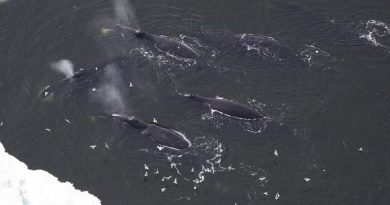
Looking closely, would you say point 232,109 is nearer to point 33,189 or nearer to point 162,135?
point 162,135

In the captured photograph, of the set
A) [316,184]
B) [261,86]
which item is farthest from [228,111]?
[316,184]

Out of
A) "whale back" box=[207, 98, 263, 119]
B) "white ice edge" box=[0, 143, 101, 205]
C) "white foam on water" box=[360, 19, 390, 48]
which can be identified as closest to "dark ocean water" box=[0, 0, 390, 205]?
"white foam on water" box=[360, 19, 390, 48]

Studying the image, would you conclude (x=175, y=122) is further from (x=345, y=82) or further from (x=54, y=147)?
(x=345, y=82)

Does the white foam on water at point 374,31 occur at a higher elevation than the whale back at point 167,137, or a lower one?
higher

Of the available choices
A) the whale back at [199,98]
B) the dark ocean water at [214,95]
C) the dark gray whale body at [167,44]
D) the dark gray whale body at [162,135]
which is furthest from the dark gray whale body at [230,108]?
the dark gray whale body at [167,44]

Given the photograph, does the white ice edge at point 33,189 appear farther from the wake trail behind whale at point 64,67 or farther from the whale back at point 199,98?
the whale back at point 199,98
